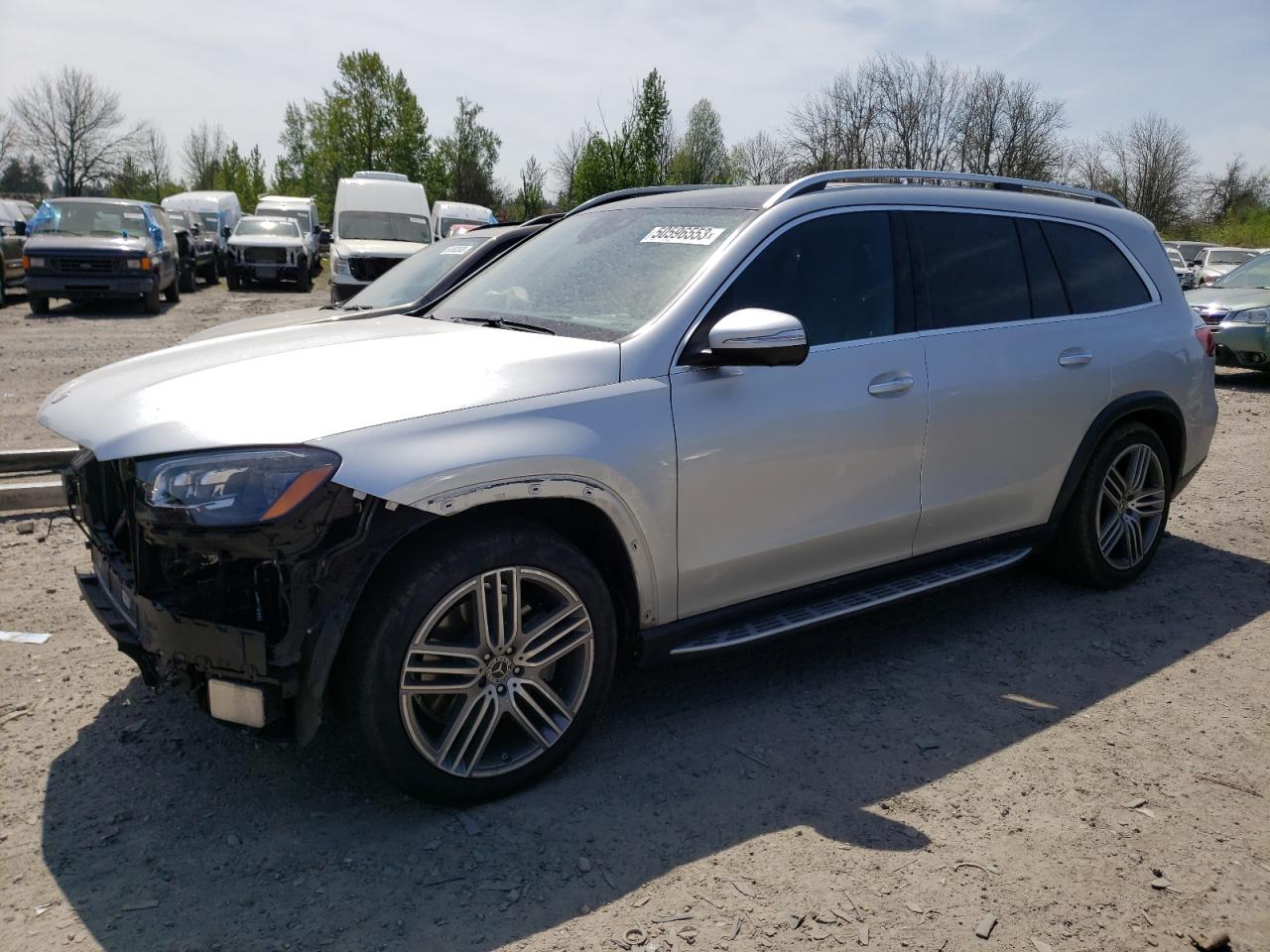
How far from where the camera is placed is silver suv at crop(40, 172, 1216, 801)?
2680mm

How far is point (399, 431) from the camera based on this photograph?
2.73 metres

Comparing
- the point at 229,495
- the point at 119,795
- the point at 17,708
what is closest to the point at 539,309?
the point at 229,495

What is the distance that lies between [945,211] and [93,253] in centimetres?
1706

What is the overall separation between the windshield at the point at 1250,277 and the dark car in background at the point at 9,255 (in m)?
19.5

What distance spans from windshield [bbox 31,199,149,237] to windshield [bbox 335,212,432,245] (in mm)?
3781

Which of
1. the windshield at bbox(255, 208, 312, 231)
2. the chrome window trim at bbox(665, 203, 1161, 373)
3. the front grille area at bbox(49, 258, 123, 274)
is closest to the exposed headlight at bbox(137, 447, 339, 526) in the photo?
the chrome window trim at bbox(665, 203, 1161, 373)

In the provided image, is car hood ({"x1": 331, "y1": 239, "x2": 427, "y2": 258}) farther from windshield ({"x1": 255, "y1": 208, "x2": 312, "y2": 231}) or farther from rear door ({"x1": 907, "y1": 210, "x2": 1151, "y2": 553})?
rear door ({"x1": 907, "y1": 210, "x2": 1151, "y2": 553})

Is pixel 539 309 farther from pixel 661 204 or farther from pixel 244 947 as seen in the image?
pixel 244 947

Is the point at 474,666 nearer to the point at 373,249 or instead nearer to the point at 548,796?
the point at 548,796

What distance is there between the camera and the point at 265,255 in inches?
963

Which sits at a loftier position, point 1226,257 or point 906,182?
point 1226,257

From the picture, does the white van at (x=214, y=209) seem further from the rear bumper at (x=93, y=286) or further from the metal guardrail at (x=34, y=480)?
the metal guardrail at (x=34, y=480)

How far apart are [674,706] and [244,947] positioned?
5.70 ft

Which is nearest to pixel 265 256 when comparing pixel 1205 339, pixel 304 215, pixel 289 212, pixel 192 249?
pixel 192 249
